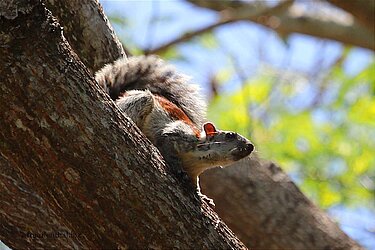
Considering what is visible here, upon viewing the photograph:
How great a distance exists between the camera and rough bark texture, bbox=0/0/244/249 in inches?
123

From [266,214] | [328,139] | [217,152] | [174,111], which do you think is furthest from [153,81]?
[328,139]

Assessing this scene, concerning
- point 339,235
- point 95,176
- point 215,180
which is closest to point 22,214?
point 95,176

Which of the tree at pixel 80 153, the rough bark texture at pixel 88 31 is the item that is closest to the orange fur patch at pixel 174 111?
the rough bark texture at pixel 88 31

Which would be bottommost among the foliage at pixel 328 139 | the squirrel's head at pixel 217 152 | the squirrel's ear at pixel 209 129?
the squirrel's head at pixel 217 152

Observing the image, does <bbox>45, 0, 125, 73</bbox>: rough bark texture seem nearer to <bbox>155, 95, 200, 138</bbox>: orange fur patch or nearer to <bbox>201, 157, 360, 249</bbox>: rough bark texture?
<bbox>155, 95, 200, 138</bbox>: orange fur patch

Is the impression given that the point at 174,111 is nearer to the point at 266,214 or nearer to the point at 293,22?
the point at 266,214

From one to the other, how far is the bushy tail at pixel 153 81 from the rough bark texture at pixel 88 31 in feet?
0.44

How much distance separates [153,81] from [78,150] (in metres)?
1.35

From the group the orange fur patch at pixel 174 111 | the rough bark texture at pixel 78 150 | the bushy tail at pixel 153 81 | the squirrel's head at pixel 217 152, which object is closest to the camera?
the rough bark texture at pixel 78 150

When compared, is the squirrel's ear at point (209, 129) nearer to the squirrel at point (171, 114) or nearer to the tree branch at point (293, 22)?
the squirrel at point (171, 114)

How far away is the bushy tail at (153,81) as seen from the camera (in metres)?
4.38

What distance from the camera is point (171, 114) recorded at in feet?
14.0

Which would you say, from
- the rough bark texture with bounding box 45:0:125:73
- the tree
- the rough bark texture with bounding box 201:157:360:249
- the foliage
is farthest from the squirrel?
the foliage

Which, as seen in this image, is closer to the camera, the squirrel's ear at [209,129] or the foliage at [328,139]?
the squirrel's ear at [209,129]
